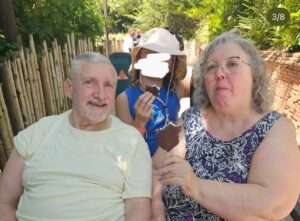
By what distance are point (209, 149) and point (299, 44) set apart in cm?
521

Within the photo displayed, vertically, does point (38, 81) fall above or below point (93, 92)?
below

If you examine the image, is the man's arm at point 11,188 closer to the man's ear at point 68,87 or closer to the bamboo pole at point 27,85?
the man's ear at point 68,87

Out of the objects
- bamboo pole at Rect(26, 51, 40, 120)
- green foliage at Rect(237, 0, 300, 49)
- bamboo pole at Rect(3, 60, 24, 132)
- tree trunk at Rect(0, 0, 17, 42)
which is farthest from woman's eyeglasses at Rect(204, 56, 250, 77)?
green foliage at Rect(237, 0, 300, 49)

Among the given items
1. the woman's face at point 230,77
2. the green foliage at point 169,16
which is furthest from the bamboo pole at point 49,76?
the green foliage at point 169,16

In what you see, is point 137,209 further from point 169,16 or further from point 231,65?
point 169,16

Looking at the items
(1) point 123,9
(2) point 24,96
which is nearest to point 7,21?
(2) point 24,96

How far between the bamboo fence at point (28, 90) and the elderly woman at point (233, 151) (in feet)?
8.08

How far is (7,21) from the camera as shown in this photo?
621 cm

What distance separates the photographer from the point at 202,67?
88.1 inches

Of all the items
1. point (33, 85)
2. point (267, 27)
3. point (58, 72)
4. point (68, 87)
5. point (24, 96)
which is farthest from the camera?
point (267, 27)

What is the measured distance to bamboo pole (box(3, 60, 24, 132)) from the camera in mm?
4395

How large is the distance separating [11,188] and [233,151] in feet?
3.71

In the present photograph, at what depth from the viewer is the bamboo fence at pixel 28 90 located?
4227 millimetres

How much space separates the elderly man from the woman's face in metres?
0.48
